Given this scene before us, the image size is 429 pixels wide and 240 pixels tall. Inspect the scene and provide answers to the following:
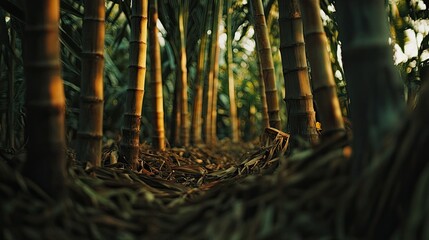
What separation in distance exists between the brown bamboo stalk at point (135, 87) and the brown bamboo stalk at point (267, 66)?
65cm

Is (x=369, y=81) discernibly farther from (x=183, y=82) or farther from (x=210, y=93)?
(x=210, y=93)

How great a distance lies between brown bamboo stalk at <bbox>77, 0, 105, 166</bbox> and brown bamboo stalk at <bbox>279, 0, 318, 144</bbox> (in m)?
0.64

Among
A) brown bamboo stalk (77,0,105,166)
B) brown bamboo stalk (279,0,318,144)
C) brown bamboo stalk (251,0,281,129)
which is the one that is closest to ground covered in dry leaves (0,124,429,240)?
brown bamboo stalk (77,0,105,166)

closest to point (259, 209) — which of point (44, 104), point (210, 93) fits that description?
point (44, 104)

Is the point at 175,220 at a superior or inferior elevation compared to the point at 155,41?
inferior

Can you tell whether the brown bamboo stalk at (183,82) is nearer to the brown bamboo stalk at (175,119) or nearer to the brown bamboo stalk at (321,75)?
the brown bamboo stalk at (175,119)

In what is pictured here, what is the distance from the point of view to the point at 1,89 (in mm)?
3893

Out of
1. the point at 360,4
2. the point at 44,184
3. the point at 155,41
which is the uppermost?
the point at 155,41

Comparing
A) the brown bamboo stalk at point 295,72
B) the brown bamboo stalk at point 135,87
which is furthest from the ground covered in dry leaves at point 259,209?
the brown bamboo stalk at point 135,87

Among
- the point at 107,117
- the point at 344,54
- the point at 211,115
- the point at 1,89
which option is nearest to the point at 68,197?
the point at 344,54

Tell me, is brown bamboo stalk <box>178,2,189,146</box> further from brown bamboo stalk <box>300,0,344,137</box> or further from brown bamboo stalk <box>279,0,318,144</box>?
brown bamboo stalk <box>300,0,344,137</box>

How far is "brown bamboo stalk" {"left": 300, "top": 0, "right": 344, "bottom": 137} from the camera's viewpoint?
129 centimetres

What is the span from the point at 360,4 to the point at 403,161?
34 cm

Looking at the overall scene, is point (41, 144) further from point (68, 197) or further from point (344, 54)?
point (344, 54)
